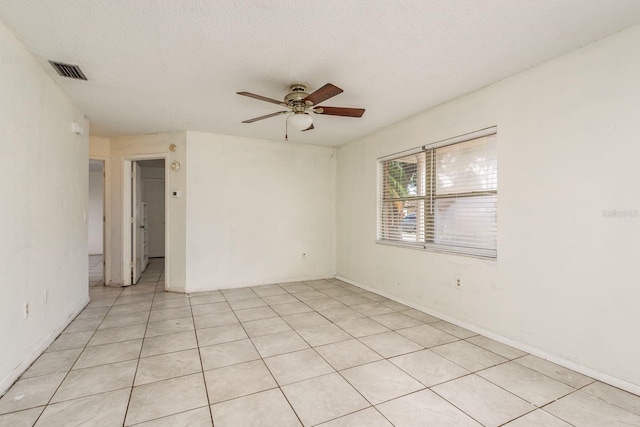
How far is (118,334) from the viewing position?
292 cm

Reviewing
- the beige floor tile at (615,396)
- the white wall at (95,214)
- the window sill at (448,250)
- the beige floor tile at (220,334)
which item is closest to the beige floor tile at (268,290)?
the beige floor tile at (220,334)

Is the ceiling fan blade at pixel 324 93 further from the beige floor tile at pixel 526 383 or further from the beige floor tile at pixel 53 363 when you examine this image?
the beige floor tile at pixel 53 363

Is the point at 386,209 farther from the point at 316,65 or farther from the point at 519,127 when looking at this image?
the point at 316,65

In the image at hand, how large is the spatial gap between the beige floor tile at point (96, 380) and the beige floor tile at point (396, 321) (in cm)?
235

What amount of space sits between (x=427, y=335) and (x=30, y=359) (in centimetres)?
340

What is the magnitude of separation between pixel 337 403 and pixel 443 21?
101 inches

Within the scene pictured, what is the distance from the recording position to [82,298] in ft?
12.1

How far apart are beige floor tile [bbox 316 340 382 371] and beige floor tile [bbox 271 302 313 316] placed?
39.5 inches

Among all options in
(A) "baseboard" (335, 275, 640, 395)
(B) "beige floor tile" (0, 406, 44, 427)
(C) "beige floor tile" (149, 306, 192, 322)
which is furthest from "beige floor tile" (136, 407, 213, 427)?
(A) "baseboard" (335, 275, 640, 395)

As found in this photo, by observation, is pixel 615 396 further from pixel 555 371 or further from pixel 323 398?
pixel 323 398

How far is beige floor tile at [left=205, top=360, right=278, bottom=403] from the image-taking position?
6.45 ft

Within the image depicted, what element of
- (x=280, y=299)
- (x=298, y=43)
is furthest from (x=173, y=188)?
(x=298, y=43)

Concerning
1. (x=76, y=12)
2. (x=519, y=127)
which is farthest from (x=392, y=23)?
(x=76, y=12)

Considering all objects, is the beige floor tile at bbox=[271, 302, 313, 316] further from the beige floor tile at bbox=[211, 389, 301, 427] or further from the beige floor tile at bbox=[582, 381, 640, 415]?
the beige floor tile at bbox=[582, 381, 640, 415]
